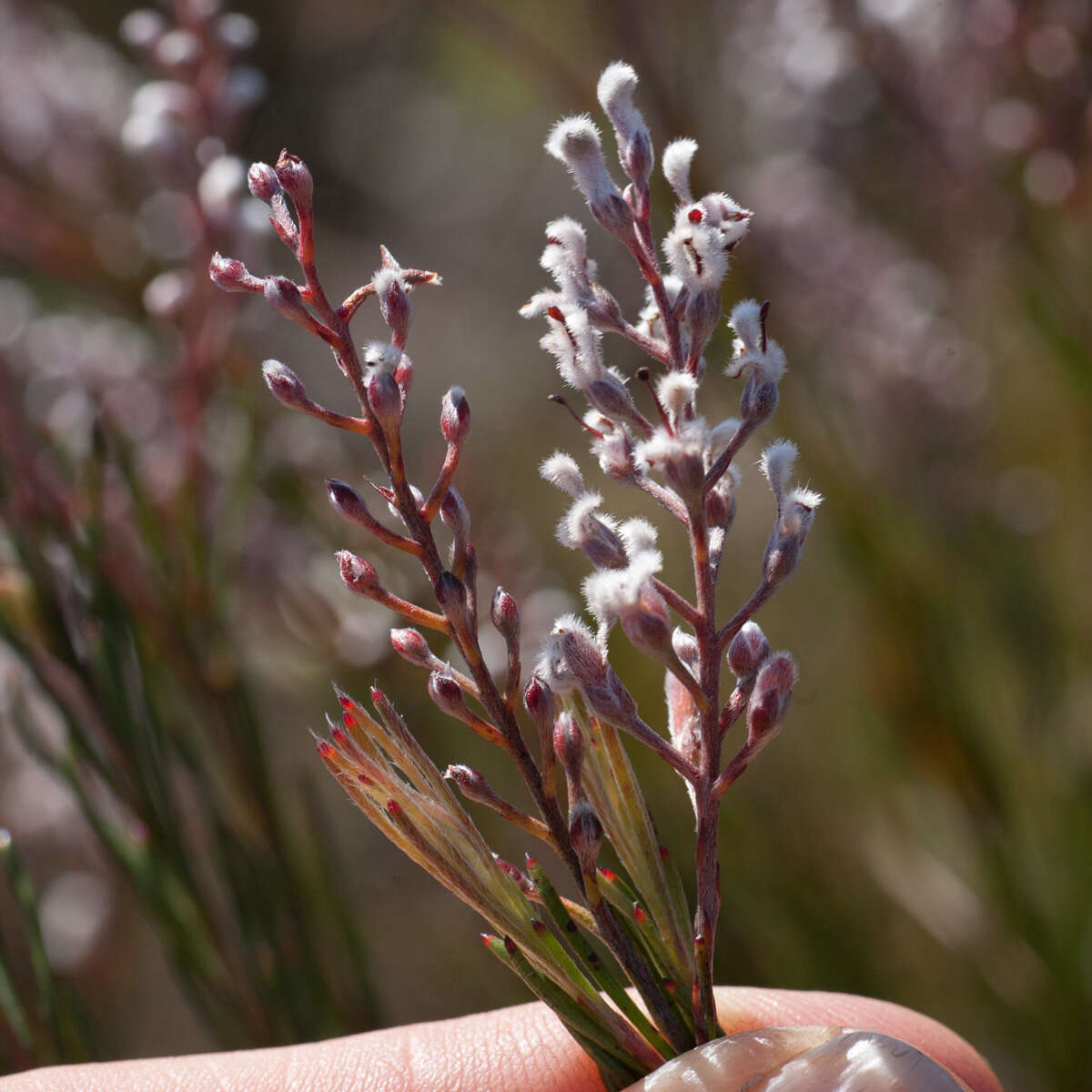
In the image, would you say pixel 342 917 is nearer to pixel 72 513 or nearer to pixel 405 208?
pixel 72 513

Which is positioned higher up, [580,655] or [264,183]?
[264,183]

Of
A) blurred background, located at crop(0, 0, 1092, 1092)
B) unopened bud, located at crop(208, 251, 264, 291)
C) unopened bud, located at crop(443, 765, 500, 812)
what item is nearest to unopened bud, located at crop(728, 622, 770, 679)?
unopened bud, located at crop(443, 765, 500, 812)

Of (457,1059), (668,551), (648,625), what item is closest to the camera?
(648,625)

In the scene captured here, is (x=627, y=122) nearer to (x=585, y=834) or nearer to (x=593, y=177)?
(x=593, y=177)

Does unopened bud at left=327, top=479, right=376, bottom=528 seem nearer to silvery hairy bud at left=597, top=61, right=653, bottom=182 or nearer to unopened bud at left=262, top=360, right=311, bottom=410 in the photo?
unopened bud at left=262, top=360, right=311, bottom=410

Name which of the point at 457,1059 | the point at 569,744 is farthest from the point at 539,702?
the point at 457,1059

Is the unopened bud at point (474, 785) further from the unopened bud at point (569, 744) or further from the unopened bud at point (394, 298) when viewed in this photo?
the unopened bud at point (394, 298)
